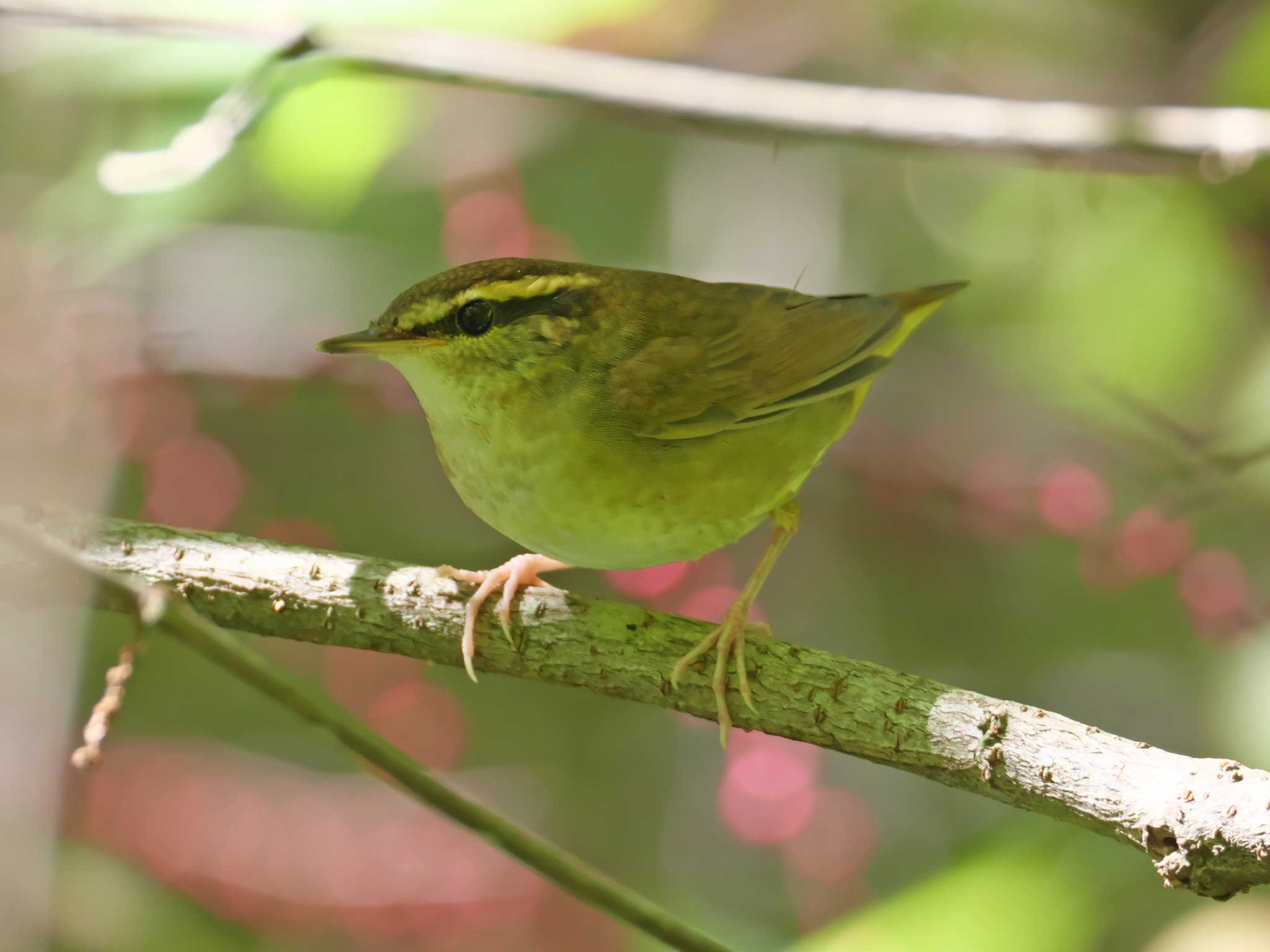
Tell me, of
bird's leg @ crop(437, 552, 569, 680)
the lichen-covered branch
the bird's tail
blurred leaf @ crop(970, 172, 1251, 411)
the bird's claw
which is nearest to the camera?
the lichen-covered branch

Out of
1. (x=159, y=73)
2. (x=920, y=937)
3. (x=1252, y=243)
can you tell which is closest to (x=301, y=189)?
(x=159, y=73)

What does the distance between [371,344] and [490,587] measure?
0.55 meters

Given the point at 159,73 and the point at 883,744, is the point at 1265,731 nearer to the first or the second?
the point at 883,744

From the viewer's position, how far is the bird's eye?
2.26m

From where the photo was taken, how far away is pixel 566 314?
241cm

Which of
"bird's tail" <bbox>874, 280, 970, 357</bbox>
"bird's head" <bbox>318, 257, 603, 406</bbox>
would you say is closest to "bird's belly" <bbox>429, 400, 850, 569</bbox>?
"bird's head" <bbox>318, 257, 603, 406</bbox>

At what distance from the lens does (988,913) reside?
9.05ft

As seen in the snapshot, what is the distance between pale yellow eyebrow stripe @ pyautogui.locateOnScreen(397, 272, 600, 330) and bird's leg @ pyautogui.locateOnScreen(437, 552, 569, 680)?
0.51 metres

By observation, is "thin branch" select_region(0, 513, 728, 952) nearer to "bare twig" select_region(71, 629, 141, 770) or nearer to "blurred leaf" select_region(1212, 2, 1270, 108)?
"bare twig" select_region(71, 629, 141, 770)

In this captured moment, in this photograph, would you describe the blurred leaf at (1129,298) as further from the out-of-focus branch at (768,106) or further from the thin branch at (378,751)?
the thin branch at (378,751)

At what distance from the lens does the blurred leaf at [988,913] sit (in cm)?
271

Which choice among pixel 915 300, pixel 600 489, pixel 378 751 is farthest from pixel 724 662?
pixel 915 300

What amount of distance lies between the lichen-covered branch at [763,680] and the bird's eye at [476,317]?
Result: 1.66 feet

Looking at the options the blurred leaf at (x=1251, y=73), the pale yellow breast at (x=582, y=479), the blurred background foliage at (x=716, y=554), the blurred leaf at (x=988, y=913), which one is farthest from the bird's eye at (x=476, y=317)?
the blurred leaf at (x=1251, y=73)
